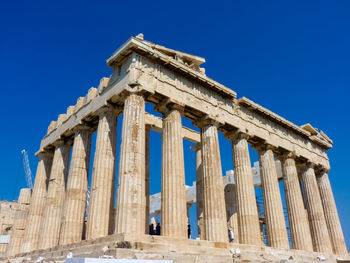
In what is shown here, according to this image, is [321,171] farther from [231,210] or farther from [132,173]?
[132,173]

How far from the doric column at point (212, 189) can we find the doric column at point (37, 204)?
12939 millimetres

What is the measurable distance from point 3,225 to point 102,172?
58.6 ft

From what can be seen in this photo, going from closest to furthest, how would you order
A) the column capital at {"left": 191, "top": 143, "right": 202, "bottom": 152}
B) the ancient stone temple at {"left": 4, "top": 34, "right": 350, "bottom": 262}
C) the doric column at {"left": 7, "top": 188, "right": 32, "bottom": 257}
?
the ancient stone temple at {"left": 4, "top": 34, "right": 350, "bottom": 262}
the doric column at {"left": 7, "top": 188, "right": 32, "bottom": 257}
the column capital at {"left": 191, "top": 143, "right": 202, "bottom": 152}

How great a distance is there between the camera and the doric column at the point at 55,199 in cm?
2159

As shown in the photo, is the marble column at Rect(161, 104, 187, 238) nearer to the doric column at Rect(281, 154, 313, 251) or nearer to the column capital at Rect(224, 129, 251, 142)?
the column capital at Rect(224, 129, 251, 142)

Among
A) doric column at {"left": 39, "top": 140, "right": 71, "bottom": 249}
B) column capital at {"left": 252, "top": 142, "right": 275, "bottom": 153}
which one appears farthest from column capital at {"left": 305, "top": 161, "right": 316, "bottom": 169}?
doric column at {"left": 39, "top": 140, "right": 71, "bottom": 249}

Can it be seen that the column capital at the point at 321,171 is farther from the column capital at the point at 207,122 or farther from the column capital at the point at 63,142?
the column capital at the point at 63,142

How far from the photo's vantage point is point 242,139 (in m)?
24.0

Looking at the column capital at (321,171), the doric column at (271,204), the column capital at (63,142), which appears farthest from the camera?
the column capital at (321,171)

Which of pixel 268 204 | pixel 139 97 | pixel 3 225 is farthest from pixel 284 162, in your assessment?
pixel 3 225

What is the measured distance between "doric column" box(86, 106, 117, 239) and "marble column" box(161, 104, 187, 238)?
308 centimetres

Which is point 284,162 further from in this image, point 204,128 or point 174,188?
point 174,188

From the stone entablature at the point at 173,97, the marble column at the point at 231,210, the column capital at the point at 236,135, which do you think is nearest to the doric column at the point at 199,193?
the column capital at the point at 236,135

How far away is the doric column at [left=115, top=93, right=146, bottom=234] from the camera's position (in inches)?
604
